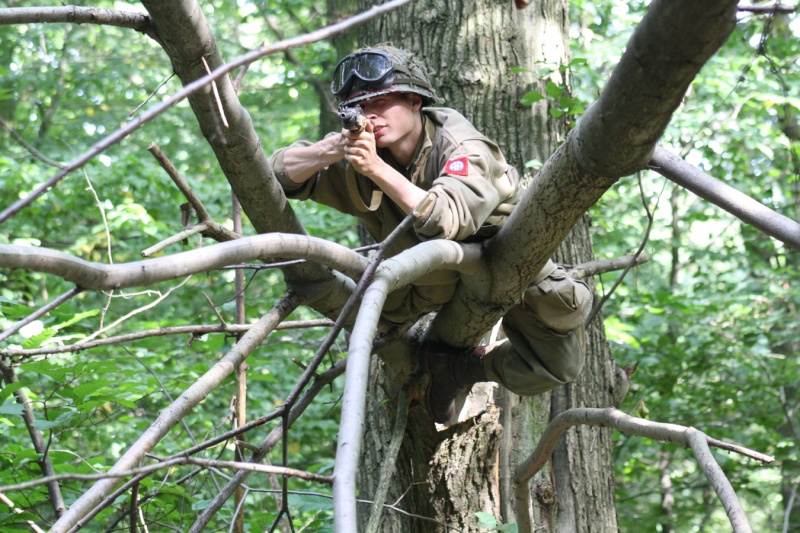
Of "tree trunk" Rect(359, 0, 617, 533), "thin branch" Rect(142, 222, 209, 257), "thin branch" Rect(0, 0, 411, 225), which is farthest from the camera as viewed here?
"tree trunk" Rect(359, 0, 617, 533)

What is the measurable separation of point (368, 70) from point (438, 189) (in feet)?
2.36

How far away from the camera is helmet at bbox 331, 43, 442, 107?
258 centimetres

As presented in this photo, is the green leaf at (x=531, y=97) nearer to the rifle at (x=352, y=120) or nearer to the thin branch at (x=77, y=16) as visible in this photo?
the rifle at (x=352, y=120)

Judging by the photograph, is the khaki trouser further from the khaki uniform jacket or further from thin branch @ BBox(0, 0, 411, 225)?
thin branch @ BBox(0, 0, 411, 225)

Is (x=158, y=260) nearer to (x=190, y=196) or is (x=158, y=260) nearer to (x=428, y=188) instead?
(x=190, y=196)

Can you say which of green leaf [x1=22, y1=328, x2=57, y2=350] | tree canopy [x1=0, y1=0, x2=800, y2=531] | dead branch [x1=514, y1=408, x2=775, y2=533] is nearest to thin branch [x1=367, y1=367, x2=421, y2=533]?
dead branch [x1=514, y1=408, x2=775, y2=533]

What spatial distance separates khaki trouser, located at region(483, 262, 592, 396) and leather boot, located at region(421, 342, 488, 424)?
0.18 ft

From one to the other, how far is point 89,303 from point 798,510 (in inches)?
312

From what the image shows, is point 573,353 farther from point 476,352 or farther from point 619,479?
point 619,479

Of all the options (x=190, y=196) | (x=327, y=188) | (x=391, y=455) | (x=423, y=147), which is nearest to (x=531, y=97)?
(x=423, y=147)

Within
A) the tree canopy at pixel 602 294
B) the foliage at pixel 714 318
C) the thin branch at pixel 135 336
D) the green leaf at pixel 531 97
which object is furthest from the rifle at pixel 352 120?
the foliage at pixel 714 318

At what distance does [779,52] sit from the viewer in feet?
21.4

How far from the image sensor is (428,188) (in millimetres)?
2666

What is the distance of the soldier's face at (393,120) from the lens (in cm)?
261
